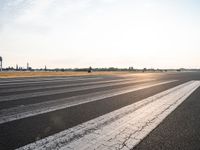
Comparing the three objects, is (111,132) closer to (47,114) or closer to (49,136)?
(49,136)

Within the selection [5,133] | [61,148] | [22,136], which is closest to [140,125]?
[61,148]

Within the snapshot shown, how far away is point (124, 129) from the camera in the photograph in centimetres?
498

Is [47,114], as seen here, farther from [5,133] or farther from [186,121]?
[186,121]

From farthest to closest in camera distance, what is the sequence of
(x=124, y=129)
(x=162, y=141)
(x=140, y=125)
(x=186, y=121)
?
1. (x=186, y=121)
2. (x=140, y=125)
3. (x=124, y=129)
4. (x=162, y=141)

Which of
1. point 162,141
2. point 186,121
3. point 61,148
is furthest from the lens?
point 186,121

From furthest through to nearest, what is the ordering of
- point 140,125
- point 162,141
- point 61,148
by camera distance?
point 140,125, point 162,141, point 61,148

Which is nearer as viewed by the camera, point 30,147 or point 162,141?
point 30,147

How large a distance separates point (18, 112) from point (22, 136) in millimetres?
2520

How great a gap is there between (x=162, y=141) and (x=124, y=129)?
3.45 feet

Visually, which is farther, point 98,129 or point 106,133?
point 98,129

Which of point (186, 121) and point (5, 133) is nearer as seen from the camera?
point (5, 133)

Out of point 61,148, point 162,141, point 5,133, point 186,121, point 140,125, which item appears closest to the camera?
point 61,148

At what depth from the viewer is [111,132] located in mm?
4695

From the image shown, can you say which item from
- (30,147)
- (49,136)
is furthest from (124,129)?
(30,147)
